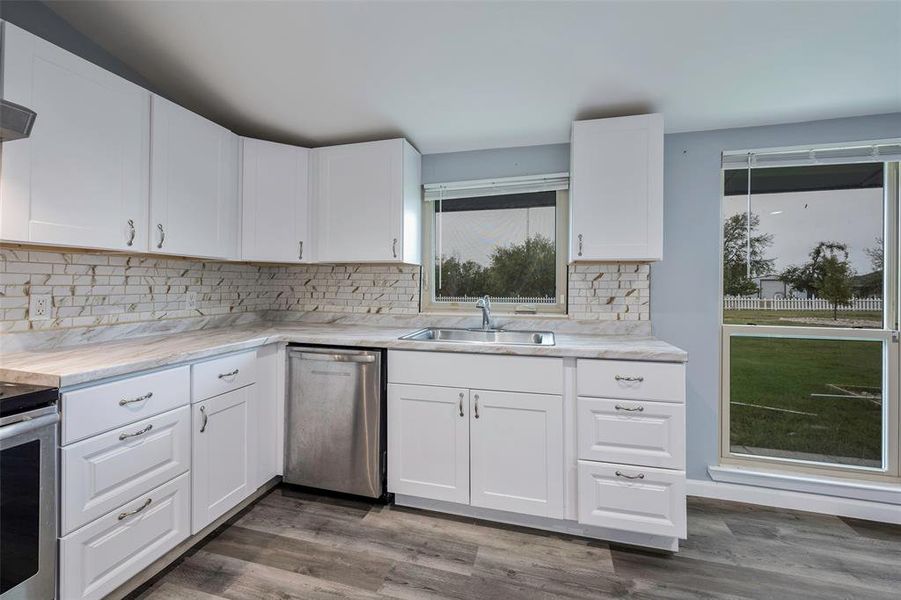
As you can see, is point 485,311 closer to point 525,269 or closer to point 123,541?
point 525,269

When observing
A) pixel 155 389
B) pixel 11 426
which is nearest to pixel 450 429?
pixel 155 389

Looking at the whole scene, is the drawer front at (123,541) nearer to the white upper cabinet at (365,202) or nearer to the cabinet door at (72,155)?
the cabinet door at (72,155)

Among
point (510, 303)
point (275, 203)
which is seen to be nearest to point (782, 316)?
point (510, 303)

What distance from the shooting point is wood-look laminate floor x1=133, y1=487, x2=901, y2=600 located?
5.28 ft

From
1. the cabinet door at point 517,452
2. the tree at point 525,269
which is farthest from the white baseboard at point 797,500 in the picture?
the tree at point 525,269

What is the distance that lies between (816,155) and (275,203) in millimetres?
3338

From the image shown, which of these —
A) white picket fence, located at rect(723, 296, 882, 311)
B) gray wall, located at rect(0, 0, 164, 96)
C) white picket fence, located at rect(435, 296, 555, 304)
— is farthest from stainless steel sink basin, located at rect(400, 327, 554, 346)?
gray wall, located at rect(0, 0, 164, 96)

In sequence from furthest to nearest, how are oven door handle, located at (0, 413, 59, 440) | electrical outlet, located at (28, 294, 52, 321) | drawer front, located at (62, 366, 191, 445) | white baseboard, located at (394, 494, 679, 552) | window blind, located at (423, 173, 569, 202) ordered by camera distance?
window blind, located at (423, 173, 569, 202), white baseboard, located at (394, 494, 679, 552), electrical outlet, located at (28, 294, 52, 321), drawer front, located at (62, 366, 191, 445), oven door handle, located at (0, 413, 59, 440)

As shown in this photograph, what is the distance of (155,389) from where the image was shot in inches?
62.9

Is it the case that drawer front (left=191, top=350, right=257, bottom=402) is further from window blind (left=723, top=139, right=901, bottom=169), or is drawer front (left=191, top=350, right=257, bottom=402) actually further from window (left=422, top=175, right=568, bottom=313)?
window blind (left=723, top=139, right=901, bottom=169)

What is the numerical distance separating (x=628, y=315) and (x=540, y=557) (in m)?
1.50

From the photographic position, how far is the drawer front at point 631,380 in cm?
182

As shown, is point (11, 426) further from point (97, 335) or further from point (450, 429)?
point (450, 429)

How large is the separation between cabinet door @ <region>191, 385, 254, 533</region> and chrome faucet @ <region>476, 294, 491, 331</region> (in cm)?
146
